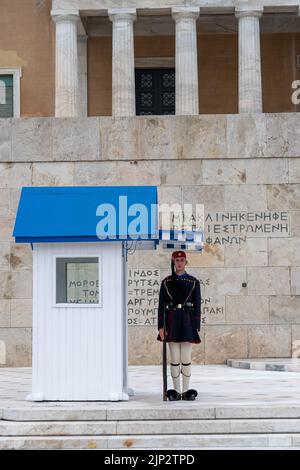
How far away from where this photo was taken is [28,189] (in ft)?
51.3

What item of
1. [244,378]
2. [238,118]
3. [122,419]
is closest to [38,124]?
[238,118]

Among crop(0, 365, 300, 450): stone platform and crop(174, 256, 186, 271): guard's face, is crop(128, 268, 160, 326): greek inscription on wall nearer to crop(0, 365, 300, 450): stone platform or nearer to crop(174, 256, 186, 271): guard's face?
crop(0, 365, 300, 450): stone platform

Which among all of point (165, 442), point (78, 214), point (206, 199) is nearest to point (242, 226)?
point (206, 199)

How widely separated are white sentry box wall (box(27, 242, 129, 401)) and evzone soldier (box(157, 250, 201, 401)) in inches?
27.0

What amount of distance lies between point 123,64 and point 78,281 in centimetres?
1676

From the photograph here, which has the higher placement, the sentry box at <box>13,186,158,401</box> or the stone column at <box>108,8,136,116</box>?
the stone column at <box>108,8,136,116</box>

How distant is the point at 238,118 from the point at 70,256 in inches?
451

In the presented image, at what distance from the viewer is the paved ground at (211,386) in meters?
14.7

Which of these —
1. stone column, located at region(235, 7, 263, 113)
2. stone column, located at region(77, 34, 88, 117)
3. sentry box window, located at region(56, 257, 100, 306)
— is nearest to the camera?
sentry box window, located at region(56, 257, 100, 306)

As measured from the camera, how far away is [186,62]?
31.0 m

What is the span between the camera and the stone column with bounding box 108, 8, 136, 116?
30.5m

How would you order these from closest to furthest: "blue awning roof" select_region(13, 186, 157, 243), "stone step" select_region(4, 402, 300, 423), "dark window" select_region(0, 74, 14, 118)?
"stone step" select_region(4, 402, 300, 423) → "blue awning roof" select_region(13, 186, 157, 243) → "dark window" select_region(0, 74, 14, 118)

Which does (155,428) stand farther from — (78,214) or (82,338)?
(78,214)

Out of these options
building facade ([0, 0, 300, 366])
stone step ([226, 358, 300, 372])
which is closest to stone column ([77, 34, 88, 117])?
building facade ([0, 0, 300, 366])
